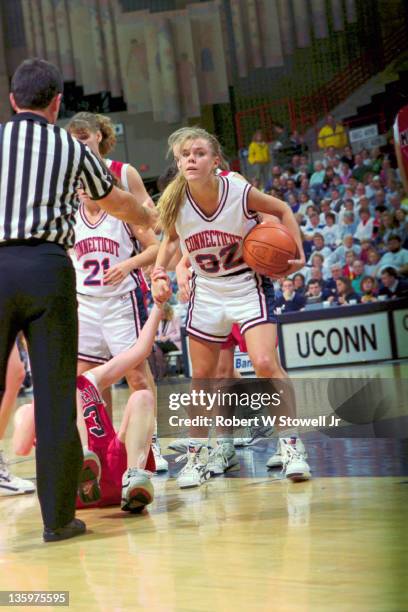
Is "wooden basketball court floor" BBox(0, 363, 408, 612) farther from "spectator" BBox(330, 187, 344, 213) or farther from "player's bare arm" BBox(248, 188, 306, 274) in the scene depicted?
"spectator" BBox(330, 187, 344, 213)

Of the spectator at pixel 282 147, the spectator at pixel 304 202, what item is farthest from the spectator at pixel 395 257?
the spectator at pixel 282 147

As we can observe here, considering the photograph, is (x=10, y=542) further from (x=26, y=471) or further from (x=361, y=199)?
(x=361, y=199)

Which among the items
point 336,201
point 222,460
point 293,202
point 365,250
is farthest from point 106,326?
point 293,202

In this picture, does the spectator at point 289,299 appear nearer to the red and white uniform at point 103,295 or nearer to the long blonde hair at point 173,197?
the red and white uniform at point 103,295

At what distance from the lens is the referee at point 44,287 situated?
322cm

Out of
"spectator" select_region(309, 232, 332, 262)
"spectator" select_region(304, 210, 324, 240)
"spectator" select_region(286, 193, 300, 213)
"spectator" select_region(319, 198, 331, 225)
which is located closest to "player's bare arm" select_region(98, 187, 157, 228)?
"spectator" select_region(309, 232, 332, 262)

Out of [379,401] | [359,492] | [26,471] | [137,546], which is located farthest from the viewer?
[379,401]

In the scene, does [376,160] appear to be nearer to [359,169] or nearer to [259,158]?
[359,169]

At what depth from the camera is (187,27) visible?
57.2 ft

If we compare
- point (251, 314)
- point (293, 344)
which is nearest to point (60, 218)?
point (251, 314)

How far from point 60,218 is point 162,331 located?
9977mm

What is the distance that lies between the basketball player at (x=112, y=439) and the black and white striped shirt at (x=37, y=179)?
865 millimetres

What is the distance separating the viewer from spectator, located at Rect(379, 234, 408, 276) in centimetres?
1247

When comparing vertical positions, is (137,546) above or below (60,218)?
below
